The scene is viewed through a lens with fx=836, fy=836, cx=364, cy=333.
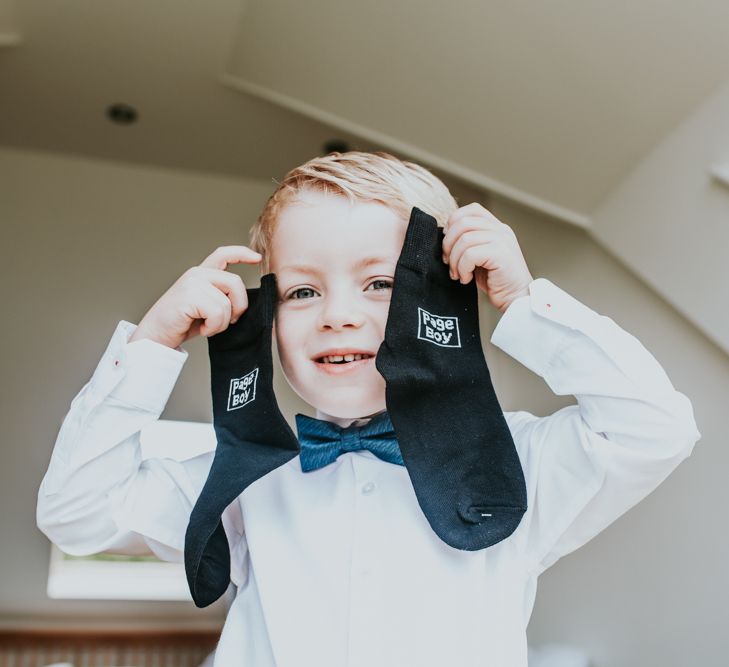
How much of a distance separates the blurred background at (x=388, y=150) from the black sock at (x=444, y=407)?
4.46 feet

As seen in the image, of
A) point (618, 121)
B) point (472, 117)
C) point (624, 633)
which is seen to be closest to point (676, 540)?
point (624, 633)

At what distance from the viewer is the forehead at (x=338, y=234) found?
1072 millimetres

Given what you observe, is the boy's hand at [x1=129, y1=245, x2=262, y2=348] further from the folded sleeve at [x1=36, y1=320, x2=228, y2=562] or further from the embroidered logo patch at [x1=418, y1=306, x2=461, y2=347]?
the embroidered logo patch at [x1=418, y1=306, x2=461, y2=347]

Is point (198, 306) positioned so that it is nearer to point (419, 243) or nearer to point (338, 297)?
point (338, 297)

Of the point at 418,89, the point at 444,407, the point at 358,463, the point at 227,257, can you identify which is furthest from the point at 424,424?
the point at 418,89

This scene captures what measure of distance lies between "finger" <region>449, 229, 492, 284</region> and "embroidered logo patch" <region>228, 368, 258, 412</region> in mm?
296

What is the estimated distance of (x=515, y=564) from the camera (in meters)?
1.02

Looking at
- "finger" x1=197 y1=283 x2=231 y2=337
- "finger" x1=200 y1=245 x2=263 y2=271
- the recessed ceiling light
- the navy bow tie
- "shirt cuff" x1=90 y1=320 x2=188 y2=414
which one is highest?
the recessed ceiling light

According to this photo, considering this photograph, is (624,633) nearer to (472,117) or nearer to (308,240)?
(472,117)

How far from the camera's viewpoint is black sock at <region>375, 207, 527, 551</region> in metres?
0.96

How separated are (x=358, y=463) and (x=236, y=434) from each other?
164 mm

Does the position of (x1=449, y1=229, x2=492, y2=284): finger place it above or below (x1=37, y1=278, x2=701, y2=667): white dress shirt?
above

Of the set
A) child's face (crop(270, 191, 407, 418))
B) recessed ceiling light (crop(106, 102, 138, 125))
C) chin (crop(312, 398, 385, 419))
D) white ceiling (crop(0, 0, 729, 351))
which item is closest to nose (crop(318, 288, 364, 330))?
A: child's face (crop(270, 191, 407, 418))

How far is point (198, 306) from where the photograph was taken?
1.09m
